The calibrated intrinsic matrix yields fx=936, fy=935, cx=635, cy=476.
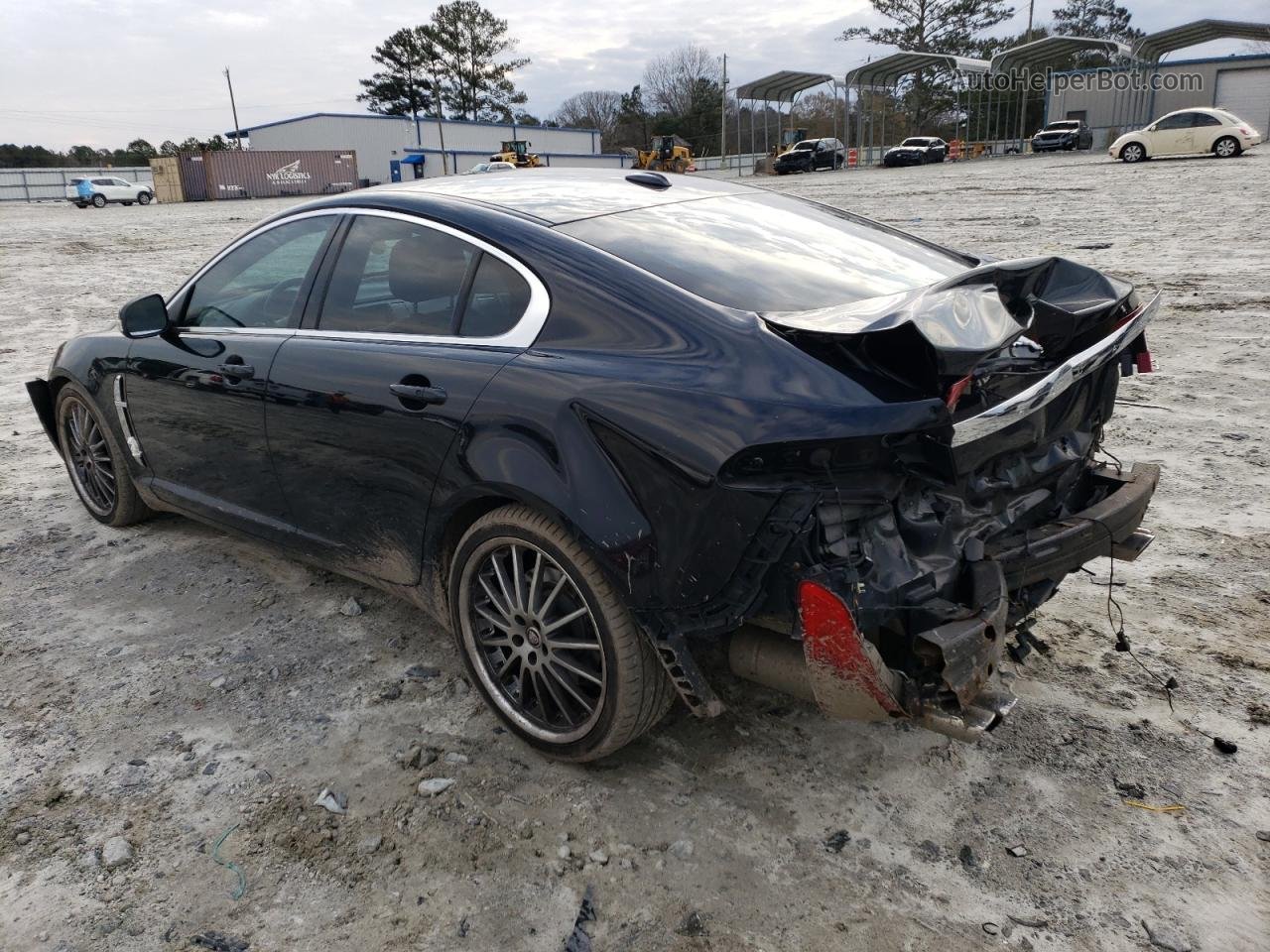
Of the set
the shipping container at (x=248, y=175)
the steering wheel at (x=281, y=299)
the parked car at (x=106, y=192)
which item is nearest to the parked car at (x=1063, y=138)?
the shipping container at (x=248, y=175)

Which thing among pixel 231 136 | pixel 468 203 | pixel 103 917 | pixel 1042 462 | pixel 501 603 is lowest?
pixel 103 917

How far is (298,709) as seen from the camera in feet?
10.5

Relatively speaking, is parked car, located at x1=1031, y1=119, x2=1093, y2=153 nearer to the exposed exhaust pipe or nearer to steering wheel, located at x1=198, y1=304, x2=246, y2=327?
steering wheel, located at x1=198, y1=304, x2=246, y2=327

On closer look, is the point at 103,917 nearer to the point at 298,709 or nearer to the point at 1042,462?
the point at 298,709

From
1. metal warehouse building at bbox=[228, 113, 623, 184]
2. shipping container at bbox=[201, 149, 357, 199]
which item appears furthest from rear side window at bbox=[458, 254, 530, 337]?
metal warehouse building at bbox=[228, 113, 623, 184]

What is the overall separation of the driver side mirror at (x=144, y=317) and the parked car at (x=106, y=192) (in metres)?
47.2

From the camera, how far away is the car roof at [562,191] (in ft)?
10.0

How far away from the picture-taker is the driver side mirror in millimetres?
3904

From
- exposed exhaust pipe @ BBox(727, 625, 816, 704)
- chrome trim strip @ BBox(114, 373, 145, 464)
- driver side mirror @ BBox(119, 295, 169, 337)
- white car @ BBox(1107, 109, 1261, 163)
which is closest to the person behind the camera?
exposed exhaust pipe @ BBox(727, 625, 816, 704)

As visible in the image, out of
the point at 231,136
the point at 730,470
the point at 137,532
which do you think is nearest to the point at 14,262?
the point at 137,532

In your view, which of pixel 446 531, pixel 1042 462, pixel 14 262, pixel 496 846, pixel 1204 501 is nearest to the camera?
pixel 496 846

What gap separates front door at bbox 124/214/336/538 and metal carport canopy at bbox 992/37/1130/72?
4619 centimetres

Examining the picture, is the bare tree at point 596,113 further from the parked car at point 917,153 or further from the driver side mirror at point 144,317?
the driver side mirror at point 144,317

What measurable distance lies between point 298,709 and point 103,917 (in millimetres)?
926
